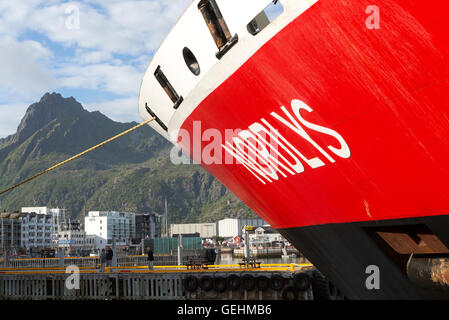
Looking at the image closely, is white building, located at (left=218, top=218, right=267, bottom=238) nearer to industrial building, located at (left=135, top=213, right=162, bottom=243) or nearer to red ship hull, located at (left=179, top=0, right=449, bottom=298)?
industrial building, located at (left=135, top=213, right=162, bottom=243)

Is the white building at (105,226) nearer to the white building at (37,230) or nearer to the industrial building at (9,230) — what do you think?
the white building at (37,230)

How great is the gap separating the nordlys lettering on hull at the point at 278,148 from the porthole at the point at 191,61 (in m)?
1.18

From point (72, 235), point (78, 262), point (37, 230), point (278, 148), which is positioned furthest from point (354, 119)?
point (72, 235)

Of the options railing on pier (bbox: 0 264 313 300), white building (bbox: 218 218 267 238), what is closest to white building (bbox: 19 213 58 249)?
white building (bbox: 218 218 267 238)

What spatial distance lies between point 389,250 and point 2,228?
13556 centimetres

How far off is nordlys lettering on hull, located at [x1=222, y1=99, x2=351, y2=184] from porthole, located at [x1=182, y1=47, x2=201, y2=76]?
1181mm

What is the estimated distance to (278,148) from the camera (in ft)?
23.5

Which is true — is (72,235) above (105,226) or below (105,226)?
below

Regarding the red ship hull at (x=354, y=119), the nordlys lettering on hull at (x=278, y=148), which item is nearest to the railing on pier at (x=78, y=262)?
the nordlys lettering on hull at (x=278, y=148)

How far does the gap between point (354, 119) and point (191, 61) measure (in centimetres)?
294

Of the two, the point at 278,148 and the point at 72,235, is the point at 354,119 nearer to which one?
the point at 278,148

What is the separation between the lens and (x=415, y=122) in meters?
5.20

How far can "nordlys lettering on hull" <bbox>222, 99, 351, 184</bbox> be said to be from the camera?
6312mm
